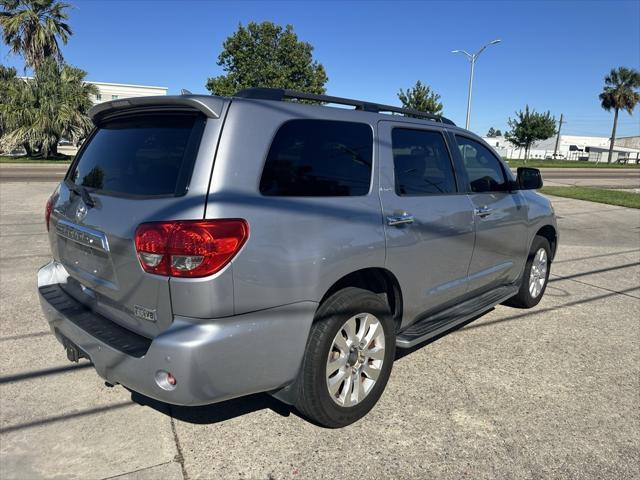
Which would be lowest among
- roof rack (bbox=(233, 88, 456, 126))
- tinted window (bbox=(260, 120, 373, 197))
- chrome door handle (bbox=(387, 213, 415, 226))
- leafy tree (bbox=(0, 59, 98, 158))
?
chrome door handle (bbox=(387, 213, 415, 226))

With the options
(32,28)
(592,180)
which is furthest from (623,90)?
(32,28)

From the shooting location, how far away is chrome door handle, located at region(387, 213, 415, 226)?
3.02 m

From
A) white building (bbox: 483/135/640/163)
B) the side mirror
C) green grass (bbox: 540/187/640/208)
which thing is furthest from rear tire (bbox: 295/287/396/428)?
white building (bbox: 483/135/640/163)

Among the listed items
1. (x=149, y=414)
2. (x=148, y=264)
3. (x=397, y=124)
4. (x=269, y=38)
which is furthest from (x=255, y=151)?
(x=269, y=38)

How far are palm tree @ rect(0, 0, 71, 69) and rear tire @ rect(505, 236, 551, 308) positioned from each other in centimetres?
3473

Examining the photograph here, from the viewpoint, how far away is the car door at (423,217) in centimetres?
311

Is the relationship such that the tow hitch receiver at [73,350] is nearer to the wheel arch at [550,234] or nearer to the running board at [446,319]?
the running board at [446,319]

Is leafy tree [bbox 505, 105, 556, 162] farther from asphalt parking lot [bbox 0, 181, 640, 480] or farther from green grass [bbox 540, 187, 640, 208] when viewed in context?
asphalt parking lot [bbox 0, 181, 640, 480]

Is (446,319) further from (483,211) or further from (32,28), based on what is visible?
(32,28)

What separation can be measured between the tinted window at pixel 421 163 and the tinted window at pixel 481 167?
0.31m

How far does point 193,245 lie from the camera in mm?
2211

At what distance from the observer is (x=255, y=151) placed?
8.02ft

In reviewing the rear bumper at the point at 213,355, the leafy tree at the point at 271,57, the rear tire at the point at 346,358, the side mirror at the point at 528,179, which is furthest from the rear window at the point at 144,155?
the leafy tree at the point at 271,57

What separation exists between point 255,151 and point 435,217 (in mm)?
1499
